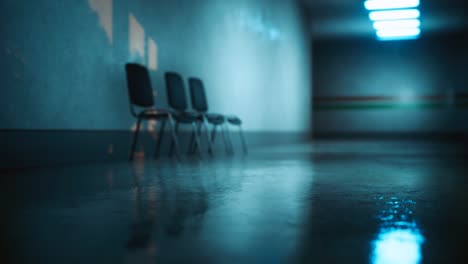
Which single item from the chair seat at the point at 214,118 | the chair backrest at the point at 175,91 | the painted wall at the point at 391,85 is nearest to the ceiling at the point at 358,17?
the painted wall at the point at 391,85

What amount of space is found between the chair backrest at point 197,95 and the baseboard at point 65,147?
54cm

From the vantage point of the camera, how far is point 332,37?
14.8m

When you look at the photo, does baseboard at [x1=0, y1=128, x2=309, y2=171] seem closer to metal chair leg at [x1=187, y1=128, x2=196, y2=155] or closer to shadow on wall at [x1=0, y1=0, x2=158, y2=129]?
shadow on wall at [x1=0, y1=0, x2=158, y2=129]

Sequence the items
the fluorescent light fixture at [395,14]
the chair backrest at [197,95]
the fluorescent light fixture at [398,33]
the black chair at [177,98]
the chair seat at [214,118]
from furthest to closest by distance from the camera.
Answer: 1. the fluorescent light fixture at [398,33]
2. the fluorescent light fixture at [395,14]
3. the chair backrest at [197,95]
4. the chair seat at [214,118]
5. the black chair at [177,98]

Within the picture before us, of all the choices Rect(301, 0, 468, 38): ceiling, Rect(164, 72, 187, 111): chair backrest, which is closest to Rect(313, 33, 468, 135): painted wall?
Rect(301, 0, 468, 38): ceiling

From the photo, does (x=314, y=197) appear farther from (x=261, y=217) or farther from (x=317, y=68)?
(x=317, y=68)

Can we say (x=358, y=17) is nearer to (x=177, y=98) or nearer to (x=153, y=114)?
(x=177, y=98)

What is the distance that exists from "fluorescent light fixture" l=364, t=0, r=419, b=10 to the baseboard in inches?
293

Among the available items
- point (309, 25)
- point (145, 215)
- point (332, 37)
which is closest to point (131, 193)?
point (145, 215)

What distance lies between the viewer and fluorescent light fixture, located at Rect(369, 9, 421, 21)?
1088 cm

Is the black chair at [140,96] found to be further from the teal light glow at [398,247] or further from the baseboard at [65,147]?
the teal light glow at [398,247]

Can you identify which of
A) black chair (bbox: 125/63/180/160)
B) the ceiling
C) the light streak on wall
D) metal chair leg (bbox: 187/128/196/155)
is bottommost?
metal chair leg (bbox: 187/128/196/155)

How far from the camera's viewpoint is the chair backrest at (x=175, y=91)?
473 cm

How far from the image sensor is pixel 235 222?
1.27m
